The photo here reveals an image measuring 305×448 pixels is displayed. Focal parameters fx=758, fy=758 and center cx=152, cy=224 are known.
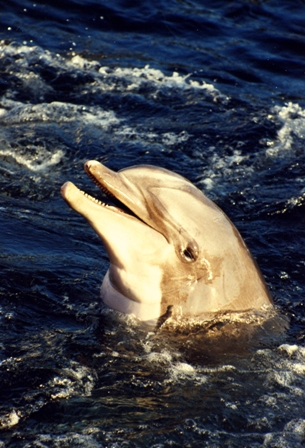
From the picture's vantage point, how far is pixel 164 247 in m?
7.18

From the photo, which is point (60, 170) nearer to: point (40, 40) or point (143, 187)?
point (143, 187)

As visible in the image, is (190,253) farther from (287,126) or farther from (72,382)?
(287,126)

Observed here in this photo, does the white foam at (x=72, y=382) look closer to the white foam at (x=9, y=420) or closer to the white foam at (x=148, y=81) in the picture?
the white foam at (x=9, y=420)

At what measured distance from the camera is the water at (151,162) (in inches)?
245

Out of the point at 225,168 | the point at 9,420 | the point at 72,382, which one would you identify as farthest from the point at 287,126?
the point at 9,420

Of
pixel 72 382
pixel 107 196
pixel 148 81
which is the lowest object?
pixel 72 382

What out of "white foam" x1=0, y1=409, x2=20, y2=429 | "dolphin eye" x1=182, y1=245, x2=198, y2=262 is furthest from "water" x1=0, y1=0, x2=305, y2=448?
"dolphin eye" x1=182, y1=245, x2=198, y2=262

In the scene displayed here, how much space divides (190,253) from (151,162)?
5.47 meters

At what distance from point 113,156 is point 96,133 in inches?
40.9

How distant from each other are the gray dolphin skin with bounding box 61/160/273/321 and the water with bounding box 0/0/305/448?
0.85ft

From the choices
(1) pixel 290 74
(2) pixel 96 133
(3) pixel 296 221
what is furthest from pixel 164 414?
(1) pixel 290 74

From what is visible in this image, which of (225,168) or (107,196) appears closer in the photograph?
(107,196)

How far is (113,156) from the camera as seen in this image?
495 inches

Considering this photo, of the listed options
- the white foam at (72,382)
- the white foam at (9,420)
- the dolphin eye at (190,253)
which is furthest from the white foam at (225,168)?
the white foam at (9,420)
